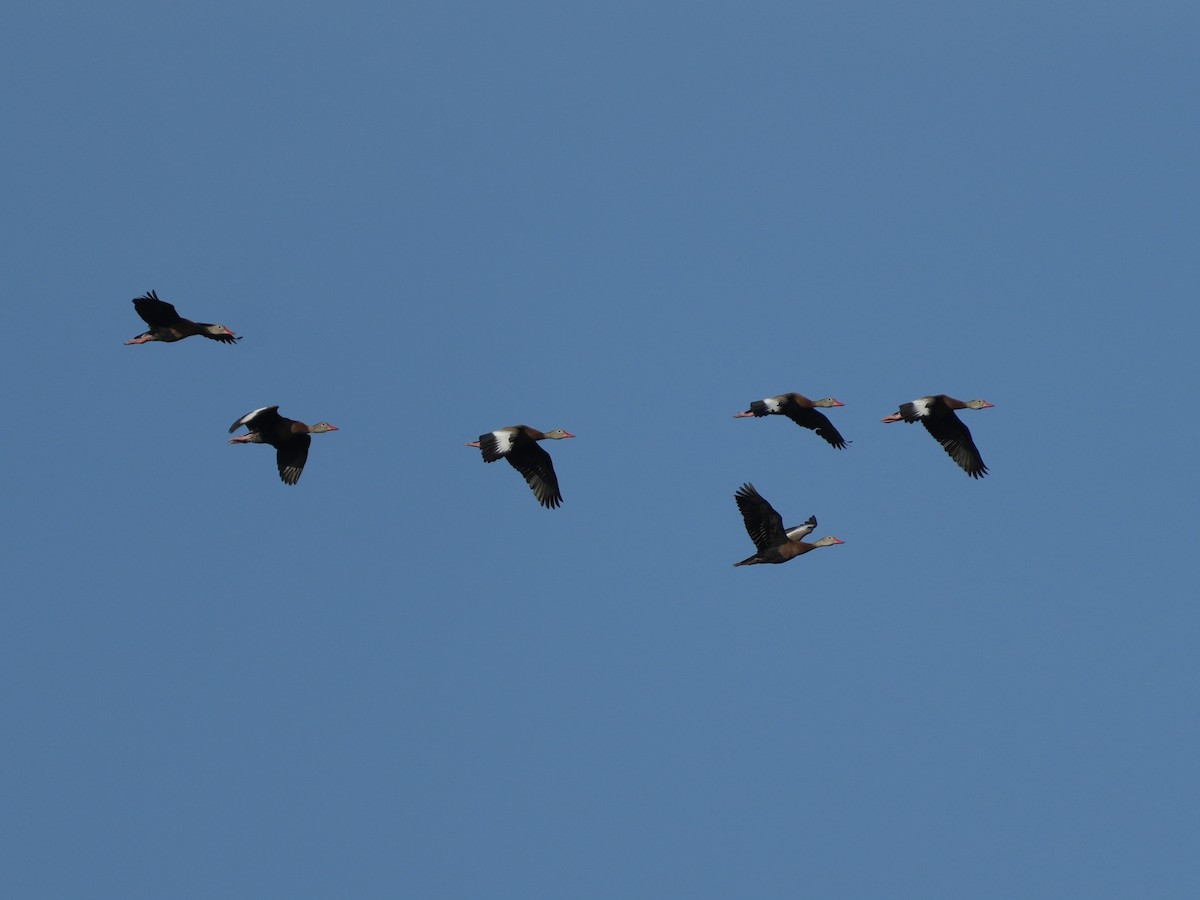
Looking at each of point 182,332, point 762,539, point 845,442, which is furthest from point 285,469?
point 845,442

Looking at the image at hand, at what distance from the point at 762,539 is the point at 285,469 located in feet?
26.0

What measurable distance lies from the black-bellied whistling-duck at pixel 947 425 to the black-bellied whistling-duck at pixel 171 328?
11487 mm

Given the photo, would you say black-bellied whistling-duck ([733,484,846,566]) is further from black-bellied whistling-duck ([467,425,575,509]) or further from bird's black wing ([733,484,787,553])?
black-bellied whistling-duck ([467,425,575,509])

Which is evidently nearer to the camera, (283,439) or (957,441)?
(283,439)

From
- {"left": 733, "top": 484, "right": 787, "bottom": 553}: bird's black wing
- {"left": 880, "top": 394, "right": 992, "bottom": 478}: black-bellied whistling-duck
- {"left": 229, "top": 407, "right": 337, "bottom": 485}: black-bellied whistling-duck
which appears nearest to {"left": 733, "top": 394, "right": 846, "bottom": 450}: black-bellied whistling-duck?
{"left": 880, "top": 394, "right": 992, "bottom": 478}: black-bellied whistling-duck

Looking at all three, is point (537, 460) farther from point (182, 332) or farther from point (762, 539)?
point (182, 332)

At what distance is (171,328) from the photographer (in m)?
32.5

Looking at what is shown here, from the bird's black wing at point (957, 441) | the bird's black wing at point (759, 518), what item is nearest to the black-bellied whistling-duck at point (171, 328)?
the bird's black wing at point (759, 518)

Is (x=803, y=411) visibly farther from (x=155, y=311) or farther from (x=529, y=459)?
(x=155, y=311)

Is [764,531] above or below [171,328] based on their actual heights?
below

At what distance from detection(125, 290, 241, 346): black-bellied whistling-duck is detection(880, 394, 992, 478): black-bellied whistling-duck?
11.5m

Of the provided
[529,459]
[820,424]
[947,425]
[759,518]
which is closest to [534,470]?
[529,459]

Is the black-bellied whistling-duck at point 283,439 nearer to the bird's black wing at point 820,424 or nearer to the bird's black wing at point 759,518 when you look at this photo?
the bird's black wing at point 759,518

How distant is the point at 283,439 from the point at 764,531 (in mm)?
8036
